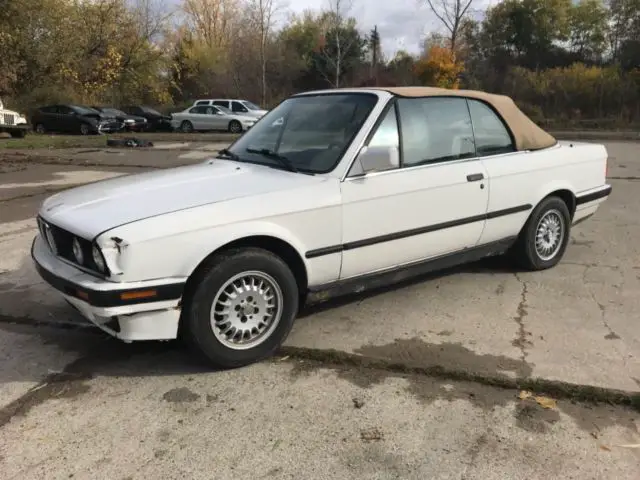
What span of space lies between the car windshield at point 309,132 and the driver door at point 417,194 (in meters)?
0.19

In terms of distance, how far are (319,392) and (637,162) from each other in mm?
12483

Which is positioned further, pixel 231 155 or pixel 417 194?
pixel 231 155

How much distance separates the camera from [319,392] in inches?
124

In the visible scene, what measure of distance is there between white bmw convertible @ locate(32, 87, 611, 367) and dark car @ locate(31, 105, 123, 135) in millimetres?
22611

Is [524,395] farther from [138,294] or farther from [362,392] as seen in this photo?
[138,294]

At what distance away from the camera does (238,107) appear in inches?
1036

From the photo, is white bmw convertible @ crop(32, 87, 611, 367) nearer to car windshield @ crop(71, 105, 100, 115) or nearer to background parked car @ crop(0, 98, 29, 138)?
background parked car @ crop(0, 98, 29, 138)

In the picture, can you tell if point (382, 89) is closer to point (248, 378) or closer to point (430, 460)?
point (248, 378)

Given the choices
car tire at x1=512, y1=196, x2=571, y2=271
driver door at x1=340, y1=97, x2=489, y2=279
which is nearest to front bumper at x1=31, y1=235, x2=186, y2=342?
driver door at x1=340, y1=97, x2=489, y2=279

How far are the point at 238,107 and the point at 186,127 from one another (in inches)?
107

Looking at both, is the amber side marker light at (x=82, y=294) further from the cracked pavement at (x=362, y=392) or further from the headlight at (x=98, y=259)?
the cracked pavement at (x=362, y=392)

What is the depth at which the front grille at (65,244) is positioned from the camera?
314 cm

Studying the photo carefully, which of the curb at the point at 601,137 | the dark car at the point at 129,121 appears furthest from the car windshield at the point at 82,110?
the curb at the point at 601,137

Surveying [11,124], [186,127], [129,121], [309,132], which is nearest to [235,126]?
[186,127]
